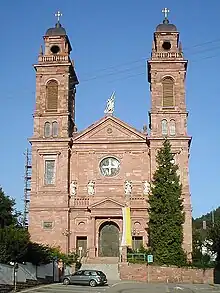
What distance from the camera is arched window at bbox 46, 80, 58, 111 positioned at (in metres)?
60.9

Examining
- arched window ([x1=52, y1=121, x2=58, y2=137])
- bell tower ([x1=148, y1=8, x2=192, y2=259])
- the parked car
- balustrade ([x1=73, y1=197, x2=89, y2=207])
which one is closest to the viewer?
the parked car

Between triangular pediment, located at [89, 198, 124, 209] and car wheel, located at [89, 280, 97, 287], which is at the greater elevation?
triangular pediment, located at [89, 198, 124, 209]

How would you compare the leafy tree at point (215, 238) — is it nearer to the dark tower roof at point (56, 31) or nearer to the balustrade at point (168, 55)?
the balustrade at point (168, 55)

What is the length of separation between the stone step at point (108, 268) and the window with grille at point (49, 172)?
10068mm

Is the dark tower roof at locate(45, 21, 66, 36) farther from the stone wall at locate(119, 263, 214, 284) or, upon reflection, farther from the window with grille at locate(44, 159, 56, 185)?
the stone wall at locate(119, 263, 214, 284)

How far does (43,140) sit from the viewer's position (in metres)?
59.4

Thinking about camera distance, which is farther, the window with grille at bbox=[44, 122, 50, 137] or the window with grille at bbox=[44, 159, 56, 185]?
the window with grille at bbox=[44, 122, 50, 137]

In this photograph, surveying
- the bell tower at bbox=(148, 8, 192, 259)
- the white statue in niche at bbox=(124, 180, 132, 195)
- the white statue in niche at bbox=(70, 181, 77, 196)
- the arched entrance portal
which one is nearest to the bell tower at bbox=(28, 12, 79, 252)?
the white statue in niche at bbox=(70, 181, 77, 196)

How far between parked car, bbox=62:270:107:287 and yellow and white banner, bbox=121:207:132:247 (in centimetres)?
1166

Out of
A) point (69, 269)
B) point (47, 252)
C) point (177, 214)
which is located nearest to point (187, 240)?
point (177, 214)

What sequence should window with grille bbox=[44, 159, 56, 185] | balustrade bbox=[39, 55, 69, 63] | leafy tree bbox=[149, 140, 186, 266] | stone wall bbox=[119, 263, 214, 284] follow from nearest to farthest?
stone wall bbox=[119, 263, 214, 284]
leafy tree bbox=[149, 140, 186, 266]
window with grille bbox=[44, 159, 56, 185]
balustrade bbox=[39, 55, 69, 63]

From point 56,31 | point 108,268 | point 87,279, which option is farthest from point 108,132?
point 87,279

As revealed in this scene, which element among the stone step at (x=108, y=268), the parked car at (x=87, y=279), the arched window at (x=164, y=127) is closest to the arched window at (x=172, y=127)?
the arched window at (x=164, y=127)

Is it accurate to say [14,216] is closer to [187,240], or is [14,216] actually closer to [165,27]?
[187,240]
